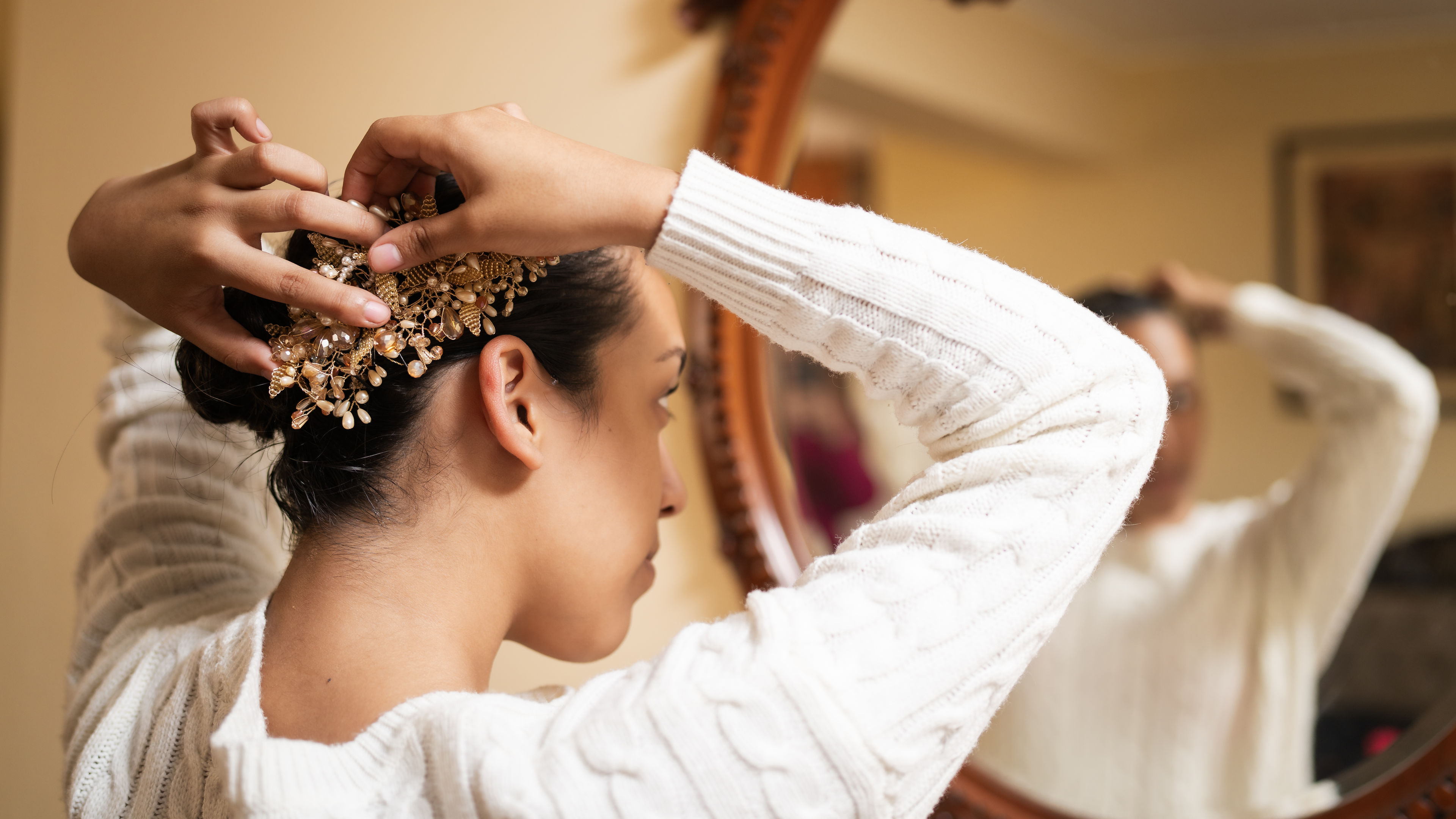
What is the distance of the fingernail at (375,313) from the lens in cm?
48

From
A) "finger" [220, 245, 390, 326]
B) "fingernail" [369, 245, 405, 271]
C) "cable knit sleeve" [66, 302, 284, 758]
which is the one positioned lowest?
"cable knit sleeve" [66, 302, 284, 758]

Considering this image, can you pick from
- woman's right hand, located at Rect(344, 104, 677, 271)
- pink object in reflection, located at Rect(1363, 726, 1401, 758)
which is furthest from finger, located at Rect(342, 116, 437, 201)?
pink object in reflection, located at Rect(1363, 726, 1401, 758)

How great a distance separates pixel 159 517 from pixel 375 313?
0.39m

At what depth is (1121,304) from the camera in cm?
78

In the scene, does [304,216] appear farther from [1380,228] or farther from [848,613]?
[1380,228]

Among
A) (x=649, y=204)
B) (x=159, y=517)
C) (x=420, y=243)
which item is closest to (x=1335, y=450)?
(x=649, y=204)

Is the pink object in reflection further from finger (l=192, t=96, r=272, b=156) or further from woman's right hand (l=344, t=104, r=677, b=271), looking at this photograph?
finger (l=192, t=96, r=272, b=156)

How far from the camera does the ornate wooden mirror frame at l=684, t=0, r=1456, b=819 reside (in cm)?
84

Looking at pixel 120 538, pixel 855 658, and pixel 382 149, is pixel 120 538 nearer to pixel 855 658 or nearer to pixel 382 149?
pixel 382 149

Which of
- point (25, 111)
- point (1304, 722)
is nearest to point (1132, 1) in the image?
point (1304, 722)

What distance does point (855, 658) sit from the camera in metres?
0.45

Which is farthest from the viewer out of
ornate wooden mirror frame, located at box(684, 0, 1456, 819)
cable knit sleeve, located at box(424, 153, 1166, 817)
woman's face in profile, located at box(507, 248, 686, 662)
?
ornate wooden mirror frame, located at box(684, 0, 1456, 819)

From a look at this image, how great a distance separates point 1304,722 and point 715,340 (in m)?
0.59

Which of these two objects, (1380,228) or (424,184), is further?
(1380,228)
